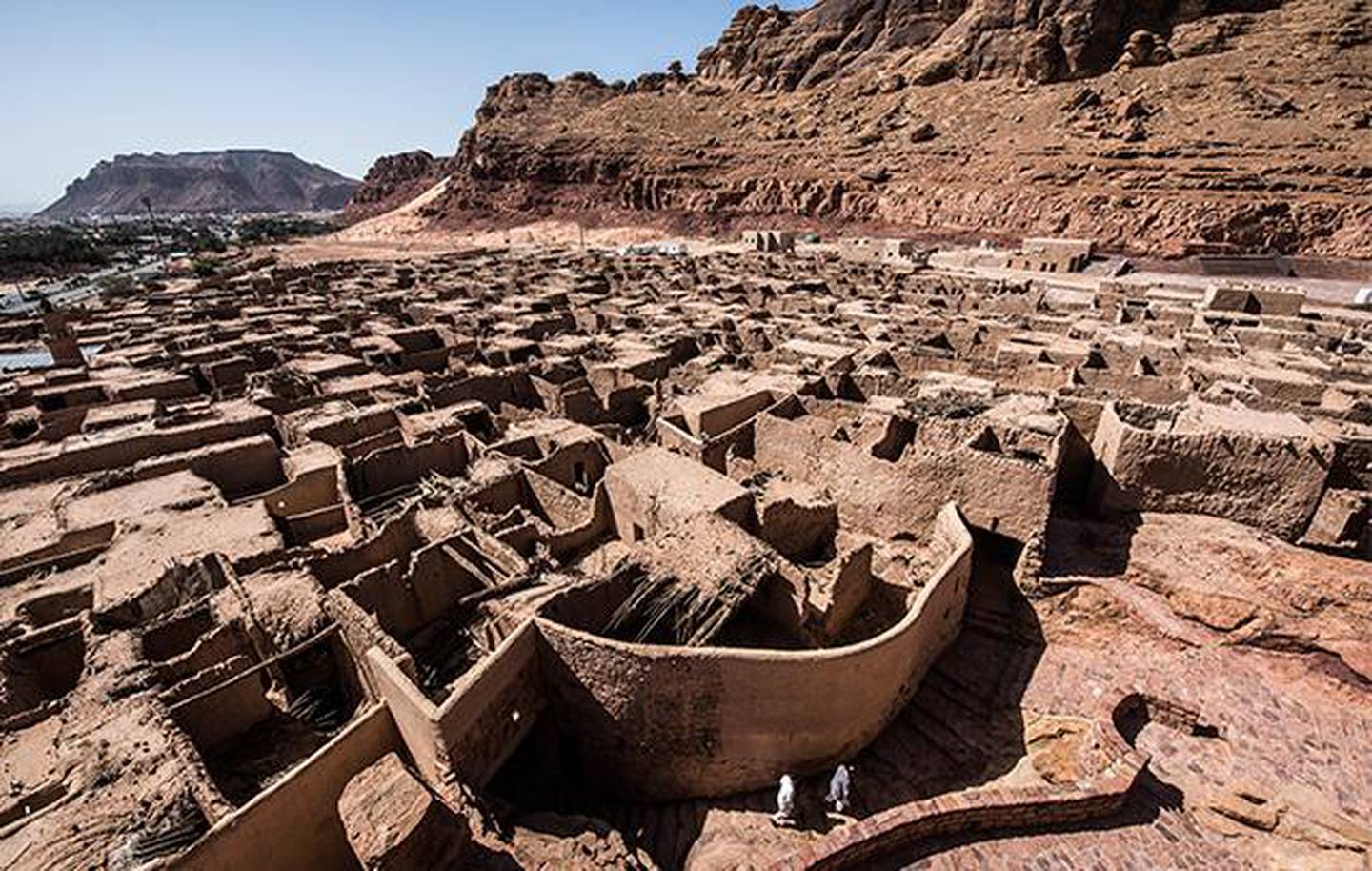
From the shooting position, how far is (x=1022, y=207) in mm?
55844

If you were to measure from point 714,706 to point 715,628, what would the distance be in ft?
3.90

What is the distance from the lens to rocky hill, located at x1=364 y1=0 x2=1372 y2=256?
47.7m

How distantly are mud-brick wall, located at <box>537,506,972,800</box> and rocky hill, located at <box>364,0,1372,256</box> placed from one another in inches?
2054

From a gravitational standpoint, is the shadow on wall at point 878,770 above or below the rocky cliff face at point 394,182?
below

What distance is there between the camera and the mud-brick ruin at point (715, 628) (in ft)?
26.5

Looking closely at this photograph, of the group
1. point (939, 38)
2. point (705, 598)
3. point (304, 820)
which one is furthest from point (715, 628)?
point (939, 38)

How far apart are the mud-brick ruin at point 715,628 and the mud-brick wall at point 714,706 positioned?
65 millimetres

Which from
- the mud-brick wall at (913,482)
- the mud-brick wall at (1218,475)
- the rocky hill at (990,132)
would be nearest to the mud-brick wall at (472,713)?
the mud-brick wall at (913,482)

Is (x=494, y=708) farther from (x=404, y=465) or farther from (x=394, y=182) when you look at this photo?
(x=394, y=182)

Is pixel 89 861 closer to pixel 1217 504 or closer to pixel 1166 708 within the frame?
pixel 1166 708

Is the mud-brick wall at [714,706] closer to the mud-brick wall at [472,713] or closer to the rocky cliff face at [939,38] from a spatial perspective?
the mud-brick wall at [472,713]

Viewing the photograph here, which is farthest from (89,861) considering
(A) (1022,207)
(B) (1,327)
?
(A) (1022,207)

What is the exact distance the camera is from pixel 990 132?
2581 inches

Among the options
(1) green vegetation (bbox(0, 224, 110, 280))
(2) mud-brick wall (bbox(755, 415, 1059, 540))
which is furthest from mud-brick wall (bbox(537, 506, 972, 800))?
(1) green vegetation (bbox(0, 224, 110, 280))
